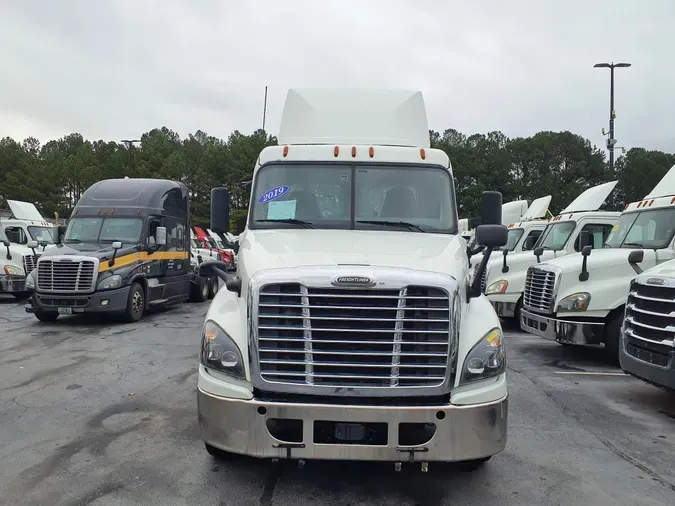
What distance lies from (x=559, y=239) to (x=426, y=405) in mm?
9005

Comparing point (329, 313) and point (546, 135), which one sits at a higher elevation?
point (546, 135)

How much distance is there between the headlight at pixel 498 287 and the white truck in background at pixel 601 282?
8.05 feet

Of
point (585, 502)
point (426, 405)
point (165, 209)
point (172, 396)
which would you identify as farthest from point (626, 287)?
point (165, 209)

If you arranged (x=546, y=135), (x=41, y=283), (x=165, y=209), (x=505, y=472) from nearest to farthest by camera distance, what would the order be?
(x=505, y=472) → (x=41, y=283) → (x=165, y=209) → (x=546, y=135)

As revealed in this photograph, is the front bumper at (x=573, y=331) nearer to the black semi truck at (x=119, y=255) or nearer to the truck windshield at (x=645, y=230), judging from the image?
the truck windshield at (x=645, y=230)

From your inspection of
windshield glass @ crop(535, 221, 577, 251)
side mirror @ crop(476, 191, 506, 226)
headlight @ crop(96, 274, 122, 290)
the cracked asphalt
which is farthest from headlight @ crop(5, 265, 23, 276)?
side mirror @ crop(476, 191, 506, 226)

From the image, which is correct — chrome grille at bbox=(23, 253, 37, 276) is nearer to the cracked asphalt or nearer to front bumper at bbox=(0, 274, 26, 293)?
front bumper at bbox=(0, 274, 26, 293)

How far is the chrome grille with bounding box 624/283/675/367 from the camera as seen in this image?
5.46 meters

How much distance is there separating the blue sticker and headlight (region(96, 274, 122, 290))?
7090mm

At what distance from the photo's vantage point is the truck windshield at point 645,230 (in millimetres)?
8062

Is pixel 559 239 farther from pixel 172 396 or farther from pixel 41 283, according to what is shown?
pixel 41 283

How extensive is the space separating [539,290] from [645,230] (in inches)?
68.6

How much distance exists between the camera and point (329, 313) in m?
3.65

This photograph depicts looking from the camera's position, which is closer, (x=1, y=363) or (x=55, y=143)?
Answer: (x=1, y=363)
